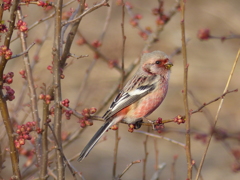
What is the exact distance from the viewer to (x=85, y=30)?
580 inches

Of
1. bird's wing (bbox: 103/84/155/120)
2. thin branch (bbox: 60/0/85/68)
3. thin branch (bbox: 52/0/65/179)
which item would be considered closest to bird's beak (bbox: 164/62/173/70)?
bird's wing (bbox: 103/84/155/120)

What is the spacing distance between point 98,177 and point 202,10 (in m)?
9.48

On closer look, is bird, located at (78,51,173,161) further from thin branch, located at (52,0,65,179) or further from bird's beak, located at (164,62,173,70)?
thin branch, located at (52,0,65,179)

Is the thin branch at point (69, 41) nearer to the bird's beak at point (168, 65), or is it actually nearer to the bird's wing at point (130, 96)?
the bird's wing at point (130, 96)

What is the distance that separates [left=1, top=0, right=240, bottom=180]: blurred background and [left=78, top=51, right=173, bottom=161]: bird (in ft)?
5.80

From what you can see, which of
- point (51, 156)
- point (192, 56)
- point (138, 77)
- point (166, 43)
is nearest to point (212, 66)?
point (192, 56)

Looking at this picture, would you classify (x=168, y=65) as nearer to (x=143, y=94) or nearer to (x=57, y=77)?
(x=143, y=94)

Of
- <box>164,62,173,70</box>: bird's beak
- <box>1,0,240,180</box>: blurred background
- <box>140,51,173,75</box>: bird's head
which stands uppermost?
<box>1,0,240,180</box>: blurred background

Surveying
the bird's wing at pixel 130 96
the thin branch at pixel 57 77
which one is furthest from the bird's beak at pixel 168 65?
the thin branch at pixel 57 77

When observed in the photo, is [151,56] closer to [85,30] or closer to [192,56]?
[192,56]

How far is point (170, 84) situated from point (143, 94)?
6.91 meters

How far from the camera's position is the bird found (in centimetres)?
478

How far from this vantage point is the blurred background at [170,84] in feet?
29.7

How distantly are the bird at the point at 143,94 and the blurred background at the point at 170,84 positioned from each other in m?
1.77
